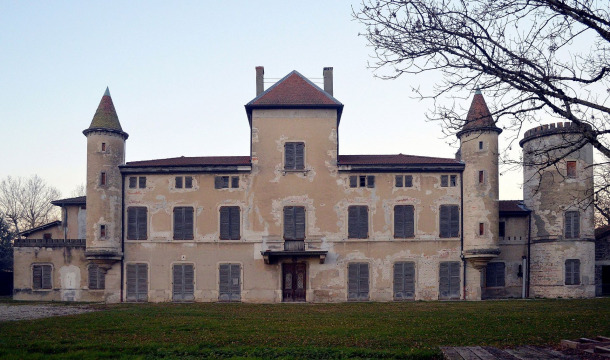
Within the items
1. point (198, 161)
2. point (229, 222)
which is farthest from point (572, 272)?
point (198, 161)

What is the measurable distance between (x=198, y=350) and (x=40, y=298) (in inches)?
1111

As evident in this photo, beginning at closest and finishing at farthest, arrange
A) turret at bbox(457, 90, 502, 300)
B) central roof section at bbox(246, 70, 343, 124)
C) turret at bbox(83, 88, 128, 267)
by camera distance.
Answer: turret at bbox(457, 90, 502, 300) → turret at bbox(83, 88, 128, 267) → central roof section at bbox(246, 70, 343, 124)

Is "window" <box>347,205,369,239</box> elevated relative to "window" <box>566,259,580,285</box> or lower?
elevated

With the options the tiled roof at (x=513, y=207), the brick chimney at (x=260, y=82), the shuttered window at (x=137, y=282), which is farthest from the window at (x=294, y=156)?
the tiled roof at (x=513, y=207)

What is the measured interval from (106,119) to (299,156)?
1155 centimetres

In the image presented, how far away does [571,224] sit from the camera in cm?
3594

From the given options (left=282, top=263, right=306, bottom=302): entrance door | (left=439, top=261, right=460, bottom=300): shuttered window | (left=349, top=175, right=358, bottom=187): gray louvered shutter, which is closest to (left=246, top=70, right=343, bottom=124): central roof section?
(left=349, top=175, right=358, bottom=187): gray louvered shutter

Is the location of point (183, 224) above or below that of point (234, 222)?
below

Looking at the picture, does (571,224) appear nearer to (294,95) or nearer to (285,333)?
(294,95)

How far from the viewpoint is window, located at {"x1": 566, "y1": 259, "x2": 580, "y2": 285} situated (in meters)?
35.5

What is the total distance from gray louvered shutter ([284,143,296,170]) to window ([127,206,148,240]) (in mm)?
8647

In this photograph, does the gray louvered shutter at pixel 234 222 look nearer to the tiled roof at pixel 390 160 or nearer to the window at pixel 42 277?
the tiled roof at pixel 390 160

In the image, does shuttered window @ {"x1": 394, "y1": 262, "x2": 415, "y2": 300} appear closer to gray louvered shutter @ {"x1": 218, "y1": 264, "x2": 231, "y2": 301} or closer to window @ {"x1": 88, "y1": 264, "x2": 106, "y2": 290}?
gray louvered shutter @ {"x1": 218, "y1": 264, "x2": 231, "y2": 301}

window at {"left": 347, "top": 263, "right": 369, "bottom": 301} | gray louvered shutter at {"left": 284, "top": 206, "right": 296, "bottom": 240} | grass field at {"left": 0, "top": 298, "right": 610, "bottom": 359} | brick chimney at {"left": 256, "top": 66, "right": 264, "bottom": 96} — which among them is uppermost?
brick chimney at {"left": 256, "top": 66, "right": 264, "bottom": 96}
